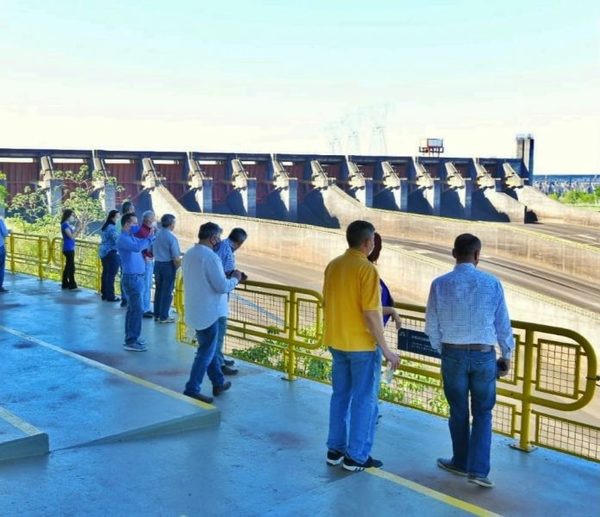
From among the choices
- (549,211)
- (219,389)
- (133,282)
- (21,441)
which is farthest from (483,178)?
(21,441)

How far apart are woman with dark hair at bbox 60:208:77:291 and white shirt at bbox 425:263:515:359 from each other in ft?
29.1

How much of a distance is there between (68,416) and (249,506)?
6.66ft

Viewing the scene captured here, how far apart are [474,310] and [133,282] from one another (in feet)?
15.4

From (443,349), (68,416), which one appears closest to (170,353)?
(68,416)

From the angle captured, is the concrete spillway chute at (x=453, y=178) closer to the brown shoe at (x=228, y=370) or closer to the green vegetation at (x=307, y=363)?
the green vegetation at (x=307, y=363)

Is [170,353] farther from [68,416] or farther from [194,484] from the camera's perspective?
[194,484]

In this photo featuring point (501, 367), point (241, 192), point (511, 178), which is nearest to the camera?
point (501, 367)

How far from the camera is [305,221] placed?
45906mm

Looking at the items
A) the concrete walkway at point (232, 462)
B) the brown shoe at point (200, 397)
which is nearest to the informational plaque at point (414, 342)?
the concrete walkway at point (232, 462)

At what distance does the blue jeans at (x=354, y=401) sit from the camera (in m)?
4.53

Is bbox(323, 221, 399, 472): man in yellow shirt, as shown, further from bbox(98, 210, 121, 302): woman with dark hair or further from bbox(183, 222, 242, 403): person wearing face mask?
bbox(98, 210, 121, 302): woman with dark hair

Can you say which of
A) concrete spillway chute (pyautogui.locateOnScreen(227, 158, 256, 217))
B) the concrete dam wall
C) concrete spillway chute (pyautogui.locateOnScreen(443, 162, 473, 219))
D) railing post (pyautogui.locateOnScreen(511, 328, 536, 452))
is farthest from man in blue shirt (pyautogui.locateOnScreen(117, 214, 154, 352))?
concrete spillway chute (pyautogui.locateOnScreen(443, 162, 473, 219))

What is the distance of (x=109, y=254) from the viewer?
11.3m

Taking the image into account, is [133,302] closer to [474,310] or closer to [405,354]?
[405,354]
